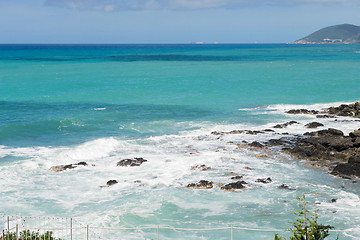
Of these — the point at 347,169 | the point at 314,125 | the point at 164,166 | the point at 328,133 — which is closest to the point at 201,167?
the point at 164,166

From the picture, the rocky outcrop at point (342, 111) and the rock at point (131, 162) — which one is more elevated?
the rocky outcrop at point (342, 111)

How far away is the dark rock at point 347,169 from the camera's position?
80.9ft

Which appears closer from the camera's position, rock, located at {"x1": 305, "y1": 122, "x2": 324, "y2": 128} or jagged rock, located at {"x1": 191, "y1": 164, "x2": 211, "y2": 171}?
jagged rock, located at {"x1": 191, "y1": 164, "x2": 211, "y2": 171}

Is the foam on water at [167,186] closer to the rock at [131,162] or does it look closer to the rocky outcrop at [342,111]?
the rock at [131,162]

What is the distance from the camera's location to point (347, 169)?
24875mm

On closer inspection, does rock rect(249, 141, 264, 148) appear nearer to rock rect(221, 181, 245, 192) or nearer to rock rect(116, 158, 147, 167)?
rock rect(221, 181, 245, 192)

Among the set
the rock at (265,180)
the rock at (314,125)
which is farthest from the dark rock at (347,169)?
the rock at (314,125)

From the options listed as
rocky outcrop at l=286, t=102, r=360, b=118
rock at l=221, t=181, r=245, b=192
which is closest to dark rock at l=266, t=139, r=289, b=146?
rock at l=221, t=181, r=245, b=192

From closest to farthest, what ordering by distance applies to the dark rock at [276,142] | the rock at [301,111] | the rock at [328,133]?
the dark rock at [276,142] → the rock at [328,133] → the rock at [301,111]

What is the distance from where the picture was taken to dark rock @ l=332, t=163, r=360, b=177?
24.7 m

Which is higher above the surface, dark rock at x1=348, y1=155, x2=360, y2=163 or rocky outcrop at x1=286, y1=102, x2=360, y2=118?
rocky outcrop at x1=286, y1=102, x2=360, y2=118

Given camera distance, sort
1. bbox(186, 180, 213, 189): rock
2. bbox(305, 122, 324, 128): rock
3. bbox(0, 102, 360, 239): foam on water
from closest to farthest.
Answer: bbox(0, 102, 360, 239): foam on water, bbox(186, 180, 213, 189): rock, bbox(305, 122, 324, 128): rock

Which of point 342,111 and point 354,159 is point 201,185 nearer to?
point 354,159

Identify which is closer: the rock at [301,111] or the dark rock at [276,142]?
the dark rock at [276,142]
